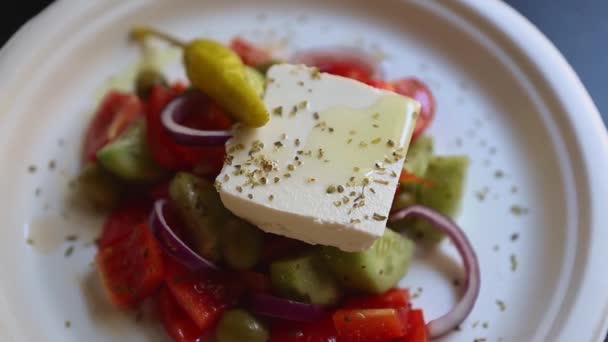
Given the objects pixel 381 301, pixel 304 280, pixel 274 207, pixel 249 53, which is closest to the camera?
Answer: pixel 274 207

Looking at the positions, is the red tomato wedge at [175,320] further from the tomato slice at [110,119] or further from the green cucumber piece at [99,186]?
the tomato slice at [110,119]

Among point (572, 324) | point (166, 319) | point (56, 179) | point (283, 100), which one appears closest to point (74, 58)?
point (56, 179)

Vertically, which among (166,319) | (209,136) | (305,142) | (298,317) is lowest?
(166,319)

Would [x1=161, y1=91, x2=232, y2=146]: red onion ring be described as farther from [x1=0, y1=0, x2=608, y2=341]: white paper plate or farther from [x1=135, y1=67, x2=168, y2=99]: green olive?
[x1=0, y1=0, x2=608, y2=341]: white paper plate

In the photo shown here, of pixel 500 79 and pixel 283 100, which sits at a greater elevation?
pixel 500 79

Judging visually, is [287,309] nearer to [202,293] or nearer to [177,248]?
[202,293]

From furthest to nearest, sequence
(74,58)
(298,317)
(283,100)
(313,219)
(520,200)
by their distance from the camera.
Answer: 1. (74,58)
2. (520,200)
3. (283,100)
4. (298,317)
5. (313,219)

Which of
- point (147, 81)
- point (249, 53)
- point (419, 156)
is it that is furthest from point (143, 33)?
point (419, 156)

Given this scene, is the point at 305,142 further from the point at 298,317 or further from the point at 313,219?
the point at 298,317
